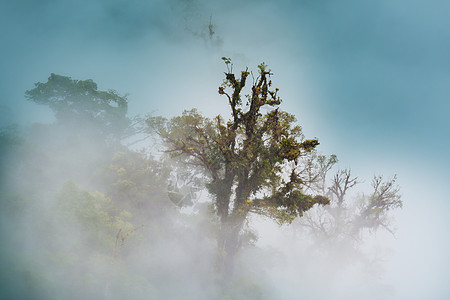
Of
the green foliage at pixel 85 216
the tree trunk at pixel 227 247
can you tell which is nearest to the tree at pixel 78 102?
the green foliage at pixel 85 216

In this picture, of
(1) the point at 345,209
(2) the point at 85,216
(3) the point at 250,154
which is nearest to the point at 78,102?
(2) the point at 85,216

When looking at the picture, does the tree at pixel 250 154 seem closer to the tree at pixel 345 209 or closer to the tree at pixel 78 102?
the tree at pixel 345 209

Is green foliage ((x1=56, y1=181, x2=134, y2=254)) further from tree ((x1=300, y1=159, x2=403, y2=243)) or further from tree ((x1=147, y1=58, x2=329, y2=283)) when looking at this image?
tree ((x1=300, y1=159, x2=403, y2=243))

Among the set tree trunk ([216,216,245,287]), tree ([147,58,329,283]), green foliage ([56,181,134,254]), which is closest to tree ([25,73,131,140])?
green foliage ([56,181,134,254])

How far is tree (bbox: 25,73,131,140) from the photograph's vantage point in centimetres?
3656

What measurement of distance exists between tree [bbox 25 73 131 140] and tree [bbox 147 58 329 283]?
1023 inches

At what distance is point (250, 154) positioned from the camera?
1711cm

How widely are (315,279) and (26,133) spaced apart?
150 feet

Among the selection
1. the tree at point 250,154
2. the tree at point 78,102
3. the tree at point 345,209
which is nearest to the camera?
the tree at point 250,154

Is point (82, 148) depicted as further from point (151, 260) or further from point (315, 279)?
point (315, 279)

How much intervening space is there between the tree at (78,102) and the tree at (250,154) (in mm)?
25984

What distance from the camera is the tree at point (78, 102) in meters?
36.6

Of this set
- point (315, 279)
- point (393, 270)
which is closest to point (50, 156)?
point (315, 279)

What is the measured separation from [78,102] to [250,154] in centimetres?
3409
